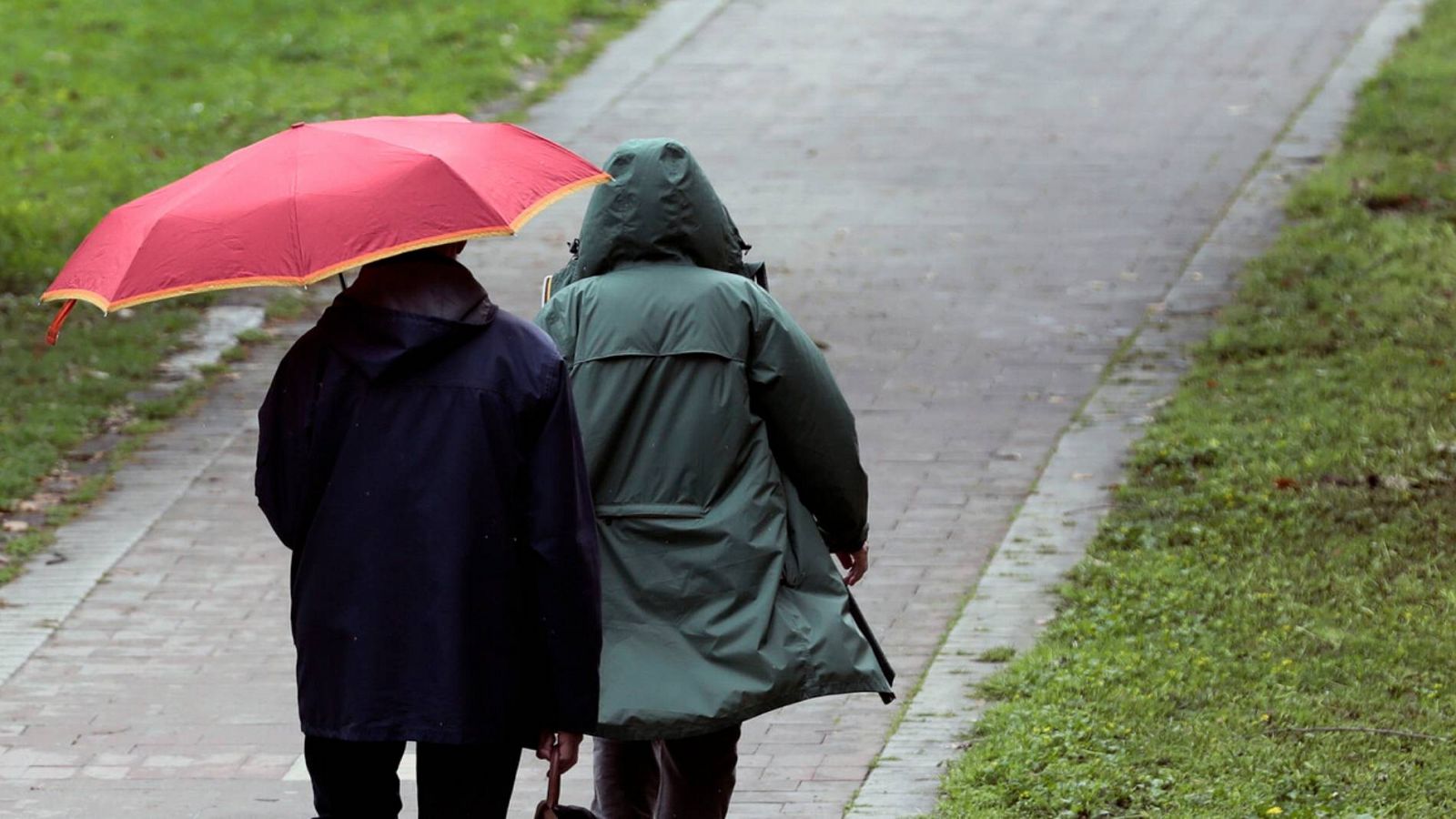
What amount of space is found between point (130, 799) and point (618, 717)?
218 centimetres

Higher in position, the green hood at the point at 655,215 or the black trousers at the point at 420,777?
the green hood at the point at 655,215

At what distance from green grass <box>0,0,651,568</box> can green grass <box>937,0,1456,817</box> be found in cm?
454

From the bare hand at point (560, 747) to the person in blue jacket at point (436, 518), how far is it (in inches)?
0.9

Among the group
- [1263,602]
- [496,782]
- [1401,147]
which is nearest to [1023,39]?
[1401,147]

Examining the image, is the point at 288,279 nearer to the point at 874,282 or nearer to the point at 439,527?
the point at 439,527

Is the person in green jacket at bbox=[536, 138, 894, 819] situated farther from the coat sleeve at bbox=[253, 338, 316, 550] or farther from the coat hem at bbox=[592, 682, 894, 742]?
the coat sleeve at bbox=[253, 338, 316, 550]

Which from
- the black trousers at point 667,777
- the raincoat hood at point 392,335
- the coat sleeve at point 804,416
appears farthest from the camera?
the black trousers at point 667,777

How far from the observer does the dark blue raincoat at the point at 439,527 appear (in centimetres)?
371

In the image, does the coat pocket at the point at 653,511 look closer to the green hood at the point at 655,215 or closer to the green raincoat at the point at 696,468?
the green raincoat at the point at 696,468

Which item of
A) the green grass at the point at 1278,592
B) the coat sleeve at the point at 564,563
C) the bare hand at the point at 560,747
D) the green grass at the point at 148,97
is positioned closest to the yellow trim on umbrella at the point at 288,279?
the coat sleeve at the point at 564,563

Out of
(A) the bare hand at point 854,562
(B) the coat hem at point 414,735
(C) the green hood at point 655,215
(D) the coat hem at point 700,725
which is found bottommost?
(D) the coat hem at point 700,725

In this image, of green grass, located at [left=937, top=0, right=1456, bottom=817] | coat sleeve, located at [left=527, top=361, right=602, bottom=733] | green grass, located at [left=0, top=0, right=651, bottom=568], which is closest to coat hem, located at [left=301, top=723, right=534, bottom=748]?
coat sleeve, located at [left=527, top=361, right=602, bottom=733]

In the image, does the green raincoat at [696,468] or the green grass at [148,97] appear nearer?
the green raincoat at [696,468]

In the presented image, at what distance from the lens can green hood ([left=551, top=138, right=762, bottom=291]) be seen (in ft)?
14.2
